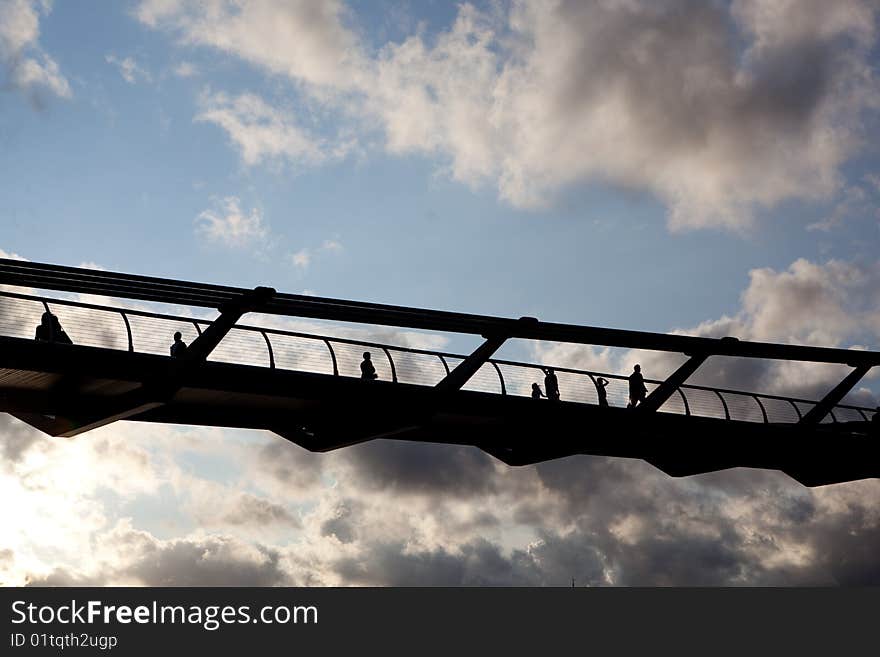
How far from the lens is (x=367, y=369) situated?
20.1 m

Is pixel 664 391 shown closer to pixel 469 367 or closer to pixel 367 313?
pixel 469 367

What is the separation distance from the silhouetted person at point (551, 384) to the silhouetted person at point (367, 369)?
4785mm

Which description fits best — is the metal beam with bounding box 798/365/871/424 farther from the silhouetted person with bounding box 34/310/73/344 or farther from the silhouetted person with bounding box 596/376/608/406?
the silhouetted person with bounding box 34/310/73/344

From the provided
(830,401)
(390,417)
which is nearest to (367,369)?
(390,417)

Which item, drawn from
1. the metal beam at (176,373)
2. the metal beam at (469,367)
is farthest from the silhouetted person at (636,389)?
the metal beam at (176,373)

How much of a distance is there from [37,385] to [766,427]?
19.1 meters

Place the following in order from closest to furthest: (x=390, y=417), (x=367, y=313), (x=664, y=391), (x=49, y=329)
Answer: (x=49, y=329), (x=367, y=313), (x=390, y=417), (x=664, y=391)

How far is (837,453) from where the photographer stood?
26906 mm

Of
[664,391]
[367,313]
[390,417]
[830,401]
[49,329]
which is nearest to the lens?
[49,329]

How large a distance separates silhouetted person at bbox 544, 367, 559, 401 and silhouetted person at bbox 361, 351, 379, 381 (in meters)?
4.79

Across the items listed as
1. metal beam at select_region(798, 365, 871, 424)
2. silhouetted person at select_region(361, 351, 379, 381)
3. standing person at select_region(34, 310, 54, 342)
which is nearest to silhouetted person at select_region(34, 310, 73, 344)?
standing person at select_region(34, 310, 54, 342)

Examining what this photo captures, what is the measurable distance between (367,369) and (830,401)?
15.2m
